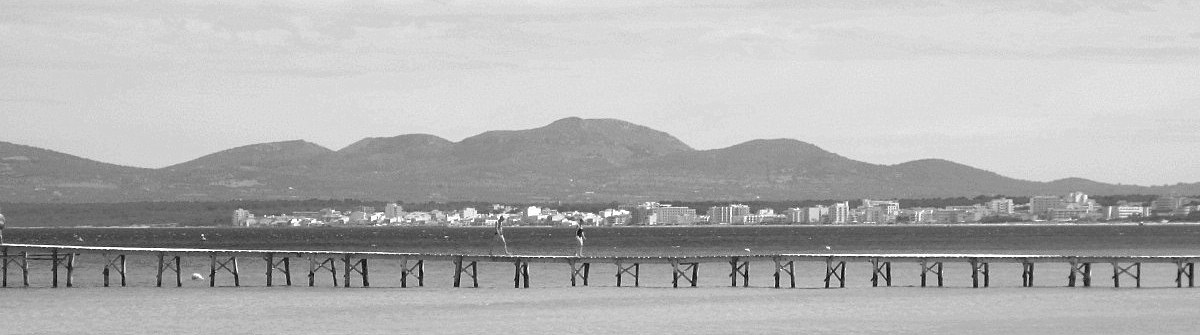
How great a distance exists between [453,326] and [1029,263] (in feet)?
75.9

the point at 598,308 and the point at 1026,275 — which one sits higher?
the point at 1026,275

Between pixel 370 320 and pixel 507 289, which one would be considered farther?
pixel 507 289

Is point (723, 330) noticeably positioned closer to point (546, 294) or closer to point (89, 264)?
point (546, 294)

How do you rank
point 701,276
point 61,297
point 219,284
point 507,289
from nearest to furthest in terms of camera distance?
point 61,297
point 507,289
point 219,284
point 701,276

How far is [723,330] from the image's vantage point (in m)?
39.2

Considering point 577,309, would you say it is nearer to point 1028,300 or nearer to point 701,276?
point 1028,300

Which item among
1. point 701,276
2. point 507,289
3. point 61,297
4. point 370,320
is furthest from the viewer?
point 701,276

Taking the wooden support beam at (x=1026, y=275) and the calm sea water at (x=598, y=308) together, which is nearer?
the calm sea water at (x=598, y=308)

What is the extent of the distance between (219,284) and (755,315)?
89.9 ft

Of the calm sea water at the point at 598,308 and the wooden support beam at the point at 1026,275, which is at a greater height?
the wooden support beam at the point at 1026,275

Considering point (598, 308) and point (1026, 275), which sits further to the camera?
point (1026, 275)

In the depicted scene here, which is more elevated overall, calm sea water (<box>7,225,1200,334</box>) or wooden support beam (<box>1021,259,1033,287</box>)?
wooden support beam (<box>1021,259,1033,287</box>)

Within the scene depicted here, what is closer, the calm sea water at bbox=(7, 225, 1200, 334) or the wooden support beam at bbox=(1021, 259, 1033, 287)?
the calm sea water at bbox=(7, 225, 1200, 334)

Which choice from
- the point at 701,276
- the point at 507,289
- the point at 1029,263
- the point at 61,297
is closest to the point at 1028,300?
the point at 1029,263
